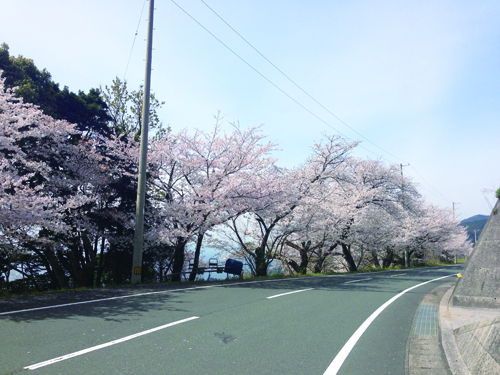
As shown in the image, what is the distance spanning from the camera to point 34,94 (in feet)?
54.9

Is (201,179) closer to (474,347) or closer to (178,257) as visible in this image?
(178,257)

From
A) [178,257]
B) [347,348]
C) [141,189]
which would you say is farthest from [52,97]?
[347,348]

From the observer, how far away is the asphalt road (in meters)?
4.27

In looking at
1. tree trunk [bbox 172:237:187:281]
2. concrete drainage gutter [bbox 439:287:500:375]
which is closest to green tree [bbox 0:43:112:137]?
tree trunk [bbox 172:237:187:281]

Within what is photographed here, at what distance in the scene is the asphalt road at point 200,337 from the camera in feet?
14.0

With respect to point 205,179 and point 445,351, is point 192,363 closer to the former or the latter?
point 445,351

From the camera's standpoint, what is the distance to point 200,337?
5.49 m

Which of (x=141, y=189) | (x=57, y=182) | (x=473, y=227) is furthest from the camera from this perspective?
(x=473, y=227)

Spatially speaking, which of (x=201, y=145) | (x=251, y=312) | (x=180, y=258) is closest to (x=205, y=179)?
(x=201, y=145)

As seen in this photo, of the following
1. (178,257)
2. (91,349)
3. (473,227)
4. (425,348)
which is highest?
(473,227)

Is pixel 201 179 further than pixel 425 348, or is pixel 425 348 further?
pixel 201 179

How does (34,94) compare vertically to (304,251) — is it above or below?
above

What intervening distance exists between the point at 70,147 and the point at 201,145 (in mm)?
5914

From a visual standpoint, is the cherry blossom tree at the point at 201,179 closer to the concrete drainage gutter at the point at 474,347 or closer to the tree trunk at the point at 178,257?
the tree trunk at the point at 178,257
